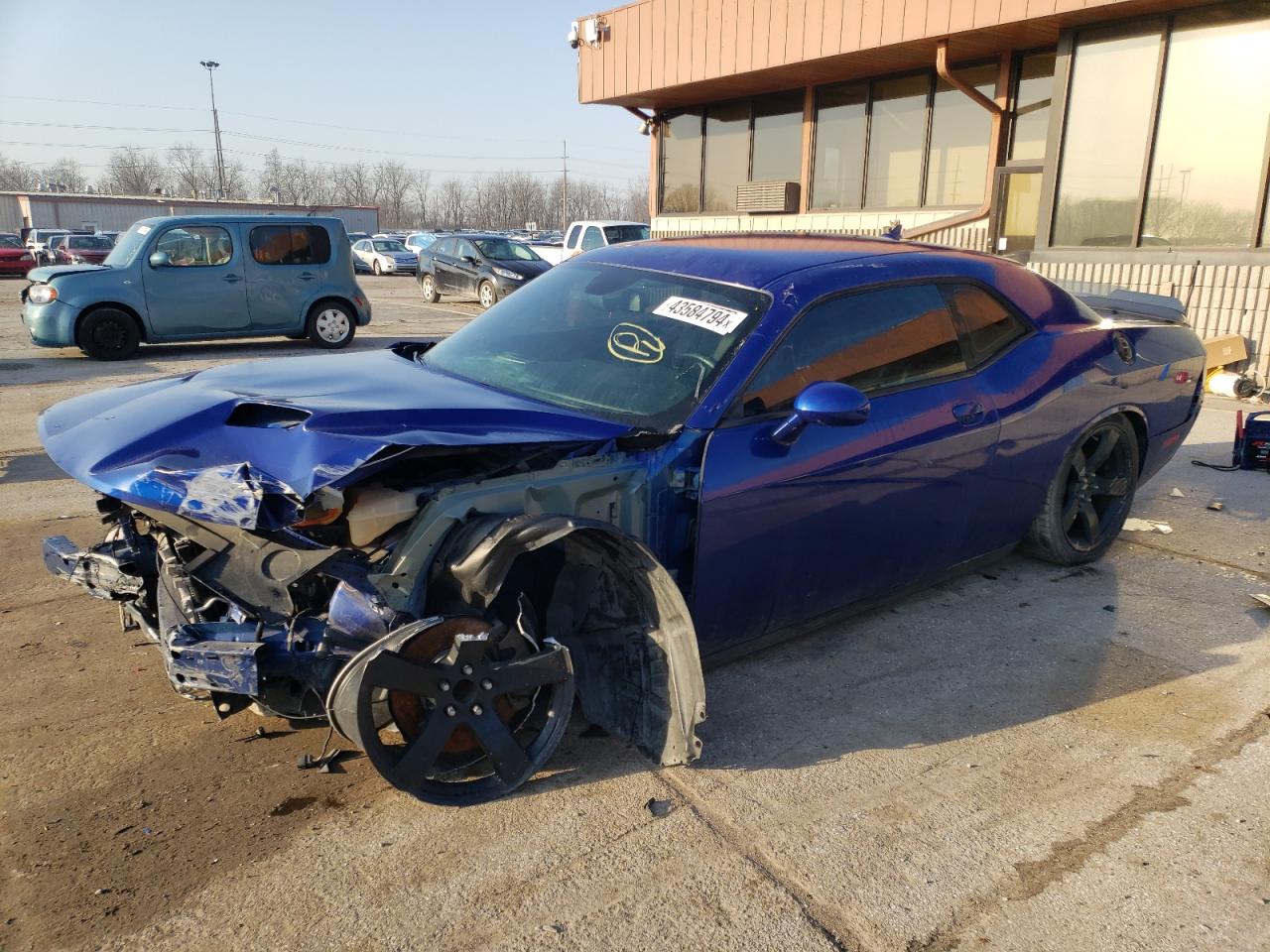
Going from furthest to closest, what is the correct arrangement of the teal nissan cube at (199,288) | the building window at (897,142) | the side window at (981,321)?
1. the building window at (897,142)
2. the teal nissan cube at (199,288)
3. the side window at (981,321)

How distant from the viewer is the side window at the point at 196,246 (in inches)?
459

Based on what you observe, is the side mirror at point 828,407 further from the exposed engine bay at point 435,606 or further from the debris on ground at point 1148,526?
the debris on ground at point 1148,526

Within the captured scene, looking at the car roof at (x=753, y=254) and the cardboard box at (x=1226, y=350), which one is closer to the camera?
the car roof at (x=753, y=254)

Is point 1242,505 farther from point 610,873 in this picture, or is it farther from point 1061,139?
point 1061,139

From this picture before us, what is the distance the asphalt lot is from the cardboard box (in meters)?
7.07

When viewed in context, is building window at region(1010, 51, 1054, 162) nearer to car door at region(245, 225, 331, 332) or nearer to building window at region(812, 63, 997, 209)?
building window at region(812, 63, 997, 209)

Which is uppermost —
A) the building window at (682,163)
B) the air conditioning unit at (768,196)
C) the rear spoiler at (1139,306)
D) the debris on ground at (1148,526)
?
the building window at (682,163)

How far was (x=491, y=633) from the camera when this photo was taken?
8.49ft

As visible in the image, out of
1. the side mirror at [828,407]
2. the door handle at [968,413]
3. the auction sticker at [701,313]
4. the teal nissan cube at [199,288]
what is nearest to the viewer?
the side mirror at [828,407]

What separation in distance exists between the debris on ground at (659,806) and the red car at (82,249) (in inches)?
1094

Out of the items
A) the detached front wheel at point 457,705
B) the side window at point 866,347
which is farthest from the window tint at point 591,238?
the detached front wheel at point 457,705

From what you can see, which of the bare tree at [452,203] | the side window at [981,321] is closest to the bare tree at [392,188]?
the bare tree at [452,203]

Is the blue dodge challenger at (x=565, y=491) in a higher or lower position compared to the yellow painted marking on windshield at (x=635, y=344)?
lower

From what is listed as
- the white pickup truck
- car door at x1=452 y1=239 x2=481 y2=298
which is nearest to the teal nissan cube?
car door at x1=452 y1=239 x2=481 y2=298
